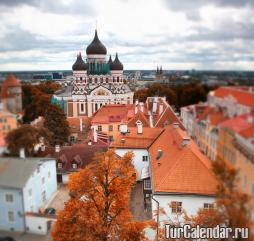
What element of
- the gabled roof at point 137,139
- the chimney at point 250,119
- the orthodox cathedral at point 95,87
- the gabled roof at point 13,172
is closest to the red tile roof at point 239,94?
the chimney at point 250,119

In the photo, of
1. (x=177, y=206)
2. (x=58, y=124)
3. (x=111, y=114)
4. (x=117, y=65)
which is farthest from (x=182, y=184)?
(x=111, y=114)

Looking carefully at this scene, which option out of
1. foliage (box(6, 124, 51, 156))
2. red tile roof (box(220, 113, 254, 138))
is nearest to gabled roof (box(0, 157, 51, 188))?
foliage (box(6, 124, 51, 156))

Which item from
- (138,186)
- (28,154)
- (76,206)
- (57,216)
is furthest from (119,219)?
(138,186)

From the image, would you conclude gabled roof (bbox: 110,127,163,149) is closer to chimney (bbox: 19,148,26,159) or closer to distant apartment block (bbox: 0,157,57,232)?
distant apartment block (bbox: 0,157,57,232)

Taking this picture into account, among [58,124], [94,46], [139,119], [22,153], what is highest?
[94,46]

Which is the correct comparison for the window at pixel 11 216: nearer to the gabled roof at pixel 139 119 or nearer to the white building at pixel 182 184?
the white building at pixel 182 184

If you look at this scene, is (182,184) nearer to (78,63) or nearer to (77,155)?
(78,63)
